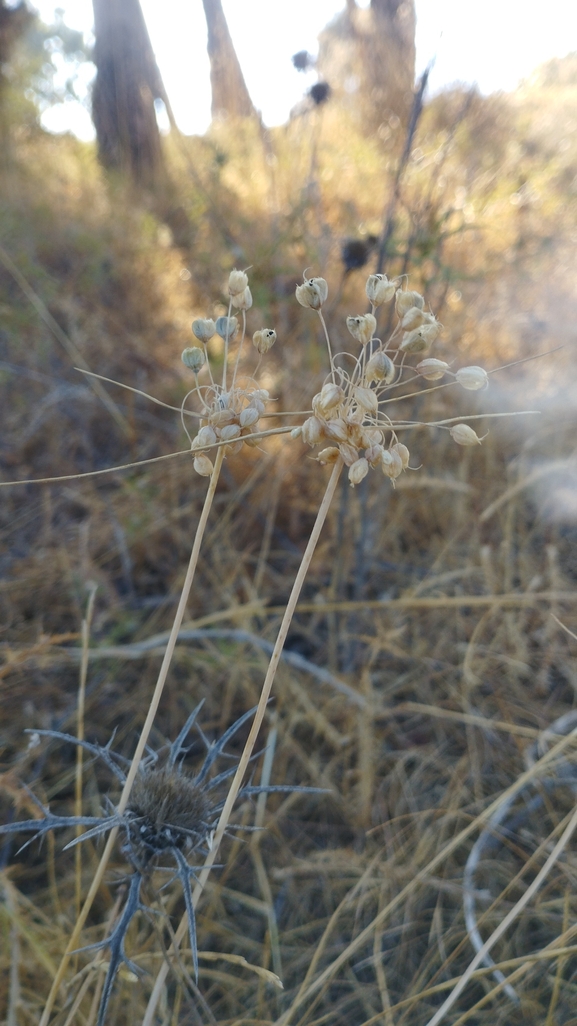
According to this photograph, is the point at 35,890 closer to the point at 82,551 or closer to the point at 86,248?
the point at 82,551

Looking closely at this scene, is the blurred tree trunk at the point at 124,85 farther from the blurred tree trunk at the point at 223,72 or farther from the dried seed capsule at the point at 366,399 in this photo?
the dried seed capsule at the point at 366,399

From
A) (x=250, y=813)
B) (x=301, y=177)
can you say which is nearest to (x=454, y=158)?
(x=301, y=177)

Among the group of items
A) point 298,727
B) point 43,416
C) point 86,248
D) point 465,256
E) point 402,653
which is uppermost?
point 86,248

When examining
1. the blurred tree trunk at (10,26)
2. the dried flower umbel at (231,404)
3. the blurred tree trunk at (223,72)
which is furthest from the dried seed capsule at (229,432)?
the blurred tree trunk at (10,26)

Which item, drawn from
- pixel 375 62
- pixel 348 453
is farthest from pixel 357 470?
pixel 375 62

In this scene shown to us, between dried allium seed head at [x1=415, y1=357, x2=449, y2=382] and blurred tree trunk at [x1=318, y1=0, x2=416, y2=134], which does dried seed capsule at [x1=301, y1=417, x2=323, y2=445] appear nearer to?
dried allium seed head at [x1=415, y1=357, x2=449, y2=382]

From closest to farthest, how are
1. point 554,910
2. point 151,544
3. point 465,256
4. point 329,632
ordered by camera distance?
point 554,910, point 329,632, point 151,544, point 465,256

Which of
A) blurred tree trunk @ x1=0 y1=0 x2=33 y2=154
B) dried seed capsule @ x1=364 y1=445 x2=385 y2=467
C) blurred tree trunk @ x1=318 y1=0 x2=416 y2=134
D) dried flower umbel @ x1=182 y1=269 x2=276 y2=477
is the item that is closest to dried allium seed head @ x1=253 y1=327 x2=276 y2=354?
dried flower umbel @ x1=182 y1=269 x2=276 y2=477
